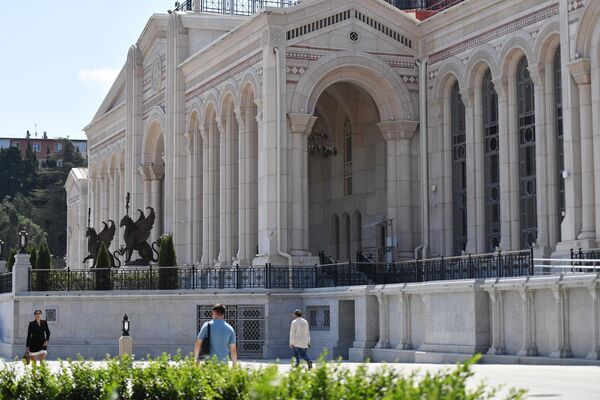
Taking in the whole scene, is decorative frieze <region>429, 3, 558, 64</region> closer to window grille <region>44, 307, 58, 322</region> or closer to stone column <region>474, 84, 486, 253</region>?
stone column <region>474, 84, 486, 253</region>

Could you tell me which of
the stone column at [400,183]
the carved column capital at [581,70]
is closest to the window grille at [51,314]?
the stone column at [400,183]

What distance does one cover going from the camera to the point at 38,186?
130375 mm

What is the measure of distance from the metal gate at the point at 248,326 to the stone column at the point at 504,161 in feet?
27.7

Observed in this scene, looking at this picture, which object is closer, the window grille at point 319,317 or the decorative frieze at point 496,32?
the decorative frieze at point 496,32

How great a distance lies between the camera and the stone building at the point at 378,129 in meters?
39.4

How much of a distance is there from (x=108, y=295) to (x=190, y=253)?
43.0ft

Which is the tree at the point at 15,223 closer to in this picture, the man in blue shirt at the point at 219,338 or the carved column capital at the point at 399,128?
the carved column capital at the point at 399,128

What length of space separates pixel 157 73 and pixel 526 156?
995 inches

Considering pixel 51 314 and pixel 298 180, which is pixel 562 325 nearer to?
pixel 298 180

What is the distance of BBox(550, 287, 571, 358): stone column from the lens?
28.0 metres

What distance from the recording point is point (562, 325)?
28.0 meters

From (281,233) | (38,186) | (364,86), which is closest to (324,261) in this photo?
(281,233)

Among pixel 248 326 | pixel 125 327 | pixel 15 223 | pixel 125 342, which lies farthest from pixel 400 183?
pixel 15 223

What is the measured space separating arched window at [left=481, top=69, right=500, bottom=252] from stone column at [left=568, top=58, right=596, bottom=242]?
6935mm
